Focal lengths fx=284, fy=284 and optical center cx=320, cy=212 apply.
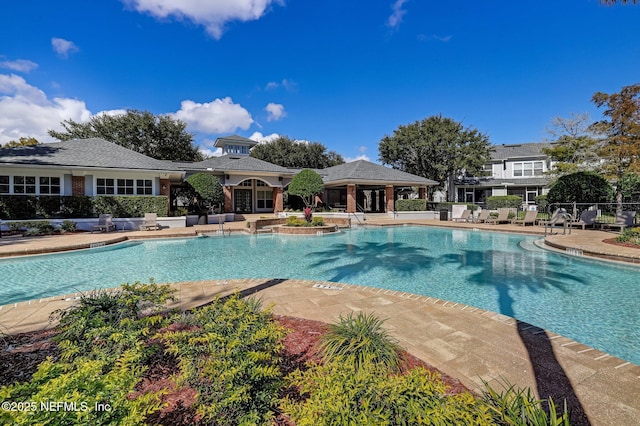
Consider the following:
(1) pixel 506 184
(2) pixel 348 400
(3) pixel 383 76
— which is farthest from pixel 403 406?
(1) pixel 506 184

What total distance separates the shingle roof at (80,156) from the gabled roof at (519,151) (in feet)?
121

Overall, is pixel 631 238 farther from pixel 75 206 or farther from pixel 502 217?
pixel 75 206

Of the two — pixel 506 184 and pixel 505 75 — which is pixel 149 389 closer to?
pixel 505 75

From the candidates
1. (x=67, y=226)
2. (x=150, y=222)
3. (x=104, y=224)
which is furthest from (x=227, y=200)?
(x=67, y=226)

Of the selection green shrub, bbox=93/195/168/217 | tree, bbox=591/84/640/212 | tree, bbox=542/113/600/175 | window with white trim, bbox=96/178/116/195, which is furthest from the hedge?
tree, bbox=542/113/600/175

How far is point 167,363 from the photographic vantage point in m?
2.95

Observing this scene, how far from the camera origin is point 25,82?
21.6 meters

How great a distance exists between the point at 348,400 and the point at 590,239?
48.7 feet

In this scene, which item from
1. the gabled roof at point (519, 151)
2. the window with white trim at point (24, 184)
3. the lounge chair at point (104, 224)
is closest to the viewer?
the lounge chair at point (104, 224)

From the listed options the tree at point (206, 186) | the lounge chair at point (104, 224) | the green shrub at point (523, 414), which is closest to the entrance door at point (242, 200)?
the tree at point (206, 186)

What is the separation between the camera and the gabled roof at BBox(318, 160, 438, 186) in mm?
25422

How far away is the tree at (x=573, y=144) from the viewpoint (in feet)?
78.6

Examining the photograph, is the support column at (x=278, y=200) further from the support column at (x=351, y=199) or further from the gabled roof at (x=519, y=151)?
the gabled roof at (x=519, y=151)

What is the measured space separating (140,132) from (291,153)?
19.6 metres
